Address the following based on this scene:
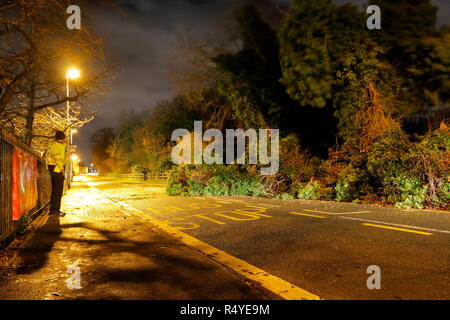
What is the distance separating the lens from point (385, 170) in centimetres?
1099

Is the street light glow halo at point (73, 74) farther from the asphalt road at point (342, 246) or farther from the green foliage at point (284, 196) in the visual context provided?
the green foliage at point (284, 196)

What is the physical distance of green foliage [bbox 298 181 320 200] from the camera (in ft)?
44.3

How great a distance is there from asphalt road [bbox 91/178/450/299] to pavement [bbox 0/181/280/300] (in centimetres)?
74

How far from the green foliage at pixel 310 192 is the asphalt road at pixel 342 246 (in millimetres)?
3876

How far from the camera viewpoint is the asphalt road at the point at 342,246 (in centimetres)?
368

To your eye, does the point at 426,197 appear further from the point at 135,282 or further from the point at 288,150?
the point at 135,282

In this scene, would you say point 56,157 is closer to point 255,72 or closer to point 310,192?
point 310,192

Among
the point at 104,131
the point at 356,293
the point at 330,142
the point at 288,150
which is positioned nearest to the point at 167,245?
the point at 356,293

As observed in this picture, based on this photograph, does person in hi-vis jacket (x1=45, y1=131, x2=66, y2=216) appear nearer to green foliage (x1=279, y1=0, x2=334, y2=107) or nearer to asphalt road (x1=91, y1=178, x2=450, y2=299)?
asphalt road (x1=91, y1=178, x2=450, y2=299)

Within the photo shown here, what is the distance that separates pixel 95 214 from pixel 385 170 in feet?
30.7

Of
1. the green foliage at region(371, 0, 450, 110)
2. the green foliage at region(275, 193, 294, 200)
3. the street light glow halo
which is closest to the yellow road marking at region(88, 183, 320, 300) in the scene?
the street light glow halo

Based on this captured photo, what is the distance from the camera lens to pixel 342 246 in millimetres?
5422

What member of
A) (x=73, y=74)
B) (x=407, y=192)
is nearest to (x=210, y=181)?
(x=73, y=74)

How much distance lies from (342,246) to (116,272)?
353 centimetres
